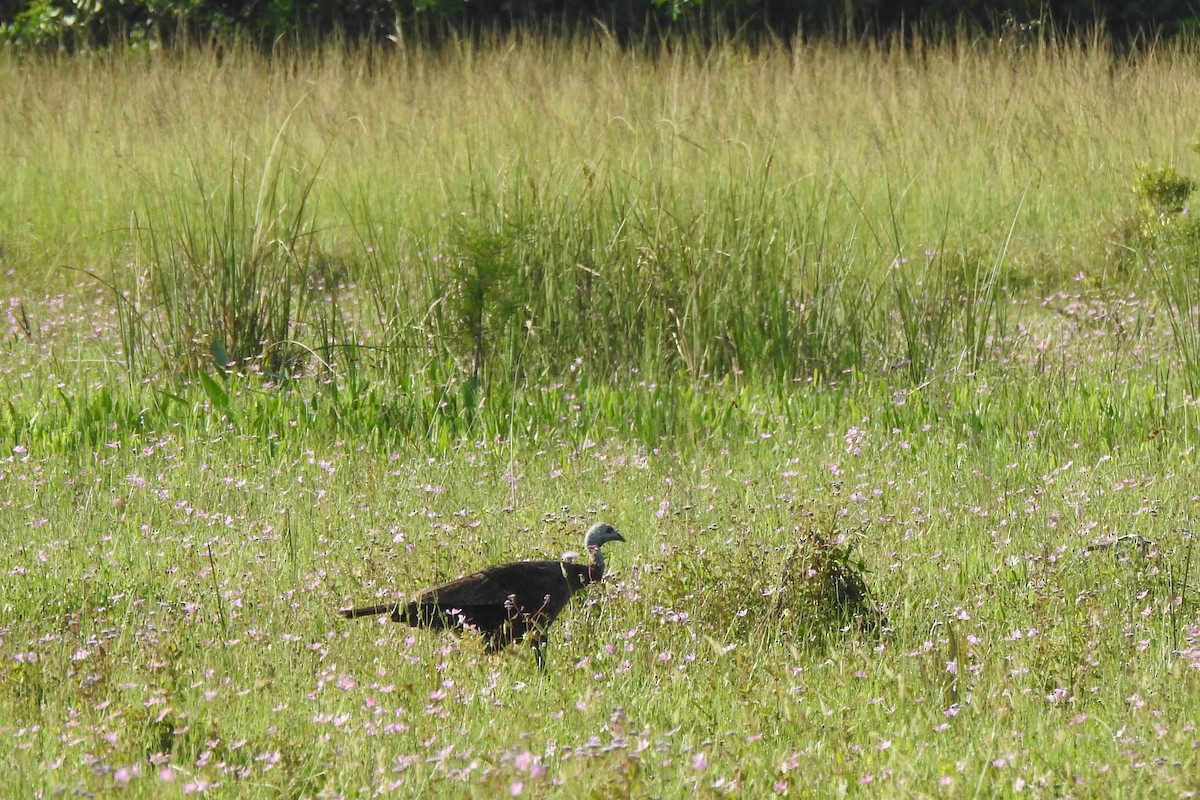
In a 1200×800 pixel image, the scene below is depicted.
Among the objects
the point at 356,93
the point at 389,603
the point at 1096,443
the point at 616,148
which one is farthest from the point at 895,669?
the point at 356,93

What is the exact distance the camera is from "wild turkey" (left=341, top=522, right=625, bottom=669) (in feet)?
13.0

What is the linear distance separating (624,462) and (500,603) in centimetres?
194

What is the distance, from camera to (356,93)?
1384 cm

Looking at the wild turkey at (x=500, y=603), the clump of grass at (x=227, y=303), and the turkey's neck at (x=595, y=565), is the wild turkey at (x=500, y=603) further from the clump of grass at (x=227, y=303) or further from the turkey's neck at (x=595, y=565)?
the clump of grass at (x=227, y=303)

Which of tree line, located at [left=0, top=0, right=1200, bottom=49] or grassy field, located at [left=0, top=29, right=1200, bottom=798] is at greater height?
tree line, located at [left=0, top=0, right=1200, bottom=49]

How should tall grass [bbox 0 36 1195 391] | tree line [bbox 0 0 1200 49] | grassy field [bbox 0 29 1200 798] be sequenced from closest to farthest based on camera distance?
grassy field [bbox 0 29 1200 798] < tall grass [bbox 0 36 1195 391] < tree line [bbox 0 0 1200 49]

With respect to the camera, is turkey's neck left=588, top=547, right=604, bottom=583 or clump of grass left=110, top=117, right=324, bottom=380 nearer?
turkey's neck left=588, top=547, right=604, bottom=583

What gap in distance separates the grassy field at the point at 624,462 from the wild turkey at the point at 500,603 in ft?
0.27

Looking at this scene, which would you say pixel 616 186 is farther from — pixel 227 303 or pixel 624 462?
pixel 624 462

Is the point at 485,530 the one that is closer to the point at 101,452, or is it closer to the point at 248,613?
the point at 248,613

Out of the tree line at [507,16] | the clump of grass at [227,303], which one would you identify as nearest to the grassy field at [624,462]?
the clump of grass at [227,303]

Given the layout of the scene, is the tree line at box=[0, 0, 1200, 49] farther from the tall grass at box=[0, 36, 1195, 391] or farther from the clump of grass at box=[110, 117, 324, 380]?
the clump of grass at box=[110, 117, 324, 380]

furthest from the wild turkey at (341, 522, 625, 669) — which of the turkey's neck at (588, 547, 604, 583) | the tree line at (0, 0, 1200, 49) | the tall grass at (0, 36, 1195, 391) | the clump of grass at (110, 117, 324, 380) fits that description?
the tree line at (0, 0, 1200, 49)

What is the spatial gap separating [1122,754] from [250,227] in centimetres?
577
